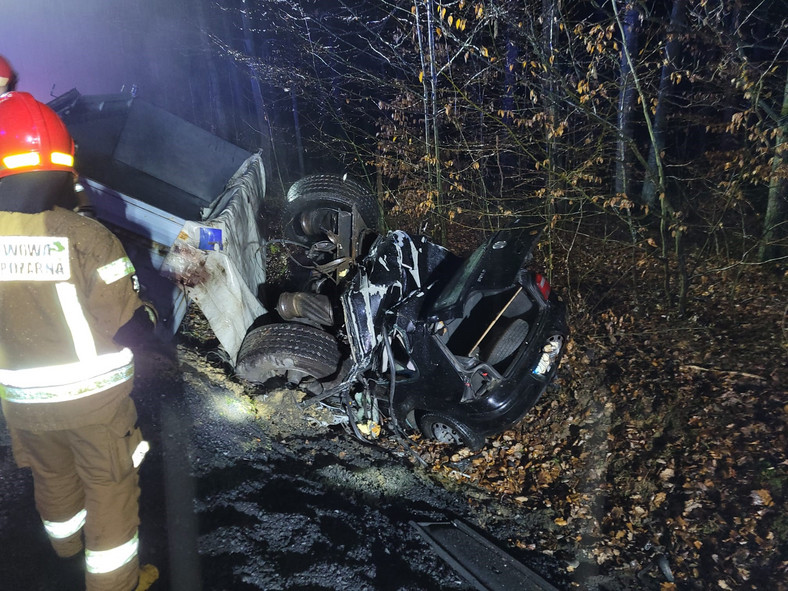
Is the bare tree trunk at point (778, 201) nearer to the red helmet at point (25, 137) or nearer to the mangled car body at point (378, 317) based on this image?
the mangled car body at point (378, 317)

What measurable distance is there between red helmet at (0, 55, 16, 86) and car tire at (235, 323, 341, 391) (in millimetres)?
2511

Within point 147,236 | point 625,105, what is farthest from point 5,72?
point 625,105

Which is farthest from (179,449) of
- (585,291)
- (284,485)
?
(585,291)

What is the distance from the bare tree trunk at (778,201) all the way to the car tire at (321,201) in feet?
15.2

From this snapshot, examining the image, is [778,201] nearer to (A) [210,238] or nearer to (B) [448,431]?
(B) [448,431]

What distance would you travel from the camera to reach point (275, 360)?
14.0 feet

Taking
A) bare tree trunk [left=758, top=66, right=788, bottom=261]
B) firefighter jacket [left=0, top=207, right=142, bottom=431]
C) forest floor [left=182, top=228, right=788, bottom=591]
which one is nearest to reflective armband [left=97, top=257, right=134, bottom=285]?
firefighter jacket [left=0, top=207, right=142, bottom=431]

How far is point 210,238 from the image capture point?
170 inches

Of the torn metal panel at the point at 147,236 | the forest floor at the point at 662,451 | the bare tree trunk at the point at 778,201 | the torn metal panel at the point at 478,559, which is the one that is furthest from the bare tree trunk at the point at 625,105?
the torn metal panel at the point at 147,236

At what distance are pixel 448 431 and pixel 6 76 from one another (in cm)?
370

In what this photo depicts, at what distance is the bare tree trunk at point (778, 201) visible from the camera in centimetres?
493

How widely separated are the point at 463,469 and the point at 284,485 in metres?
1.53

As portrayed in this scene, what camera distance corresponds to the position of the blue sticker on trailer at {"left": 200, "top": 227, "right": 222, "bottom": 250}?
4.29 meters

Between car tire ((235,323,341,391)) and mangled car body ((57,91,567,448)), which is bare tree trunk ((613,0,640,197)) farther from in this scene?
car tire ((235,323,341,391))
